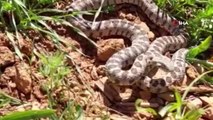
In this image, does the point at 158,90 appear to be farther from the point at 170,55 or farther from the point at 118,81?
the point at 170,55

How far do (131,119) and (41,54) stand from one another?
131 centimetres

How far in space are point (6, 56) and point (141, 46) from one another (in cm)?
187

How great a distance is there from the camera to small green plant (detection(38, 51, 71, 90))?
16.9 feet

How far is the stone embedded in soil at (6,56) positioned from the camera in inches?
213

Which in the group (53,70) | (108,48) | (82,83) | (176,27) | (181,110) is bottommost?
(181,110)

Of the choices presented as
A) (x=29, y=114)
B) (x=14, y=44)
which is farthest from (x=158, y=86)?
(x=29, y=114)

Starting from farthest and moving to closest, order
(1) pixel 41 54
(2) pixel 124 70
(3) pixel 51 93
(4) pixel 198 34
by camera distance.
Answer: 1. (4) pixel 198 34
2. (2) pixel 124 70
3. (1) pixel 41 54
4. (3) pixel 51 93

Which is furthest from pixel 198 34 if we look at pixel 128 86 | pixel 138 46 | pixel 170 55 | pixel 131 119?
pixel 131 119

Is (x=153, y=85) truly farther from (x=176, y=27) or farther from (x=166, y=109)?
(x=176, y=27)

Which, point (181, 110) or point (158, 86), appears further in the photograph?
point (158, 86)

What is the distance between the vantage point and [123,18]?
7.11 meters

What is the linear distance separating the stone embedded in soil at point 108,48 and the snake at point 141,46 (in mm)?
83

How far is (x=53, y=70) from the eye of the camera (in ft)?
17.1

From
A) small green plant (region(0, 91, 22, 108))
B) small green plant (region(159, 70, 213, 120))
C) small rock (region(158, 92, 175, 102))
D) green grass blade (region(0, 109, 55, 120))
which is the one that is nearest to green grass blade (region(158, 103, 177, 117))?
small green plant (region(159, 70, 213, 120))
